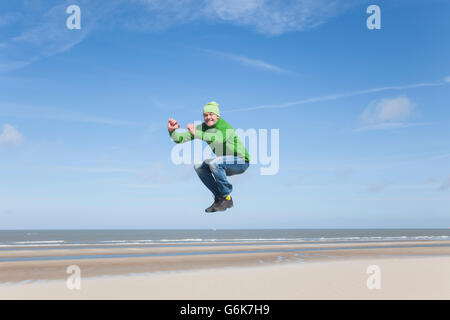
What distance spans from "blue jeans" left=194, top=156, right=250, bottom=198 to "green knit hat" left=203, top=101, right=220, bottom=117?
602 mm

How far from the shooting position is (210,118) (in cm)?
441

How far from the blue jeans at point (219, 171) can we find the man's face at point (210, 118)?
50 cm

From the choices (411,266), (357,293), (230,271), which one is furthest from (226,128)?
(411,266)

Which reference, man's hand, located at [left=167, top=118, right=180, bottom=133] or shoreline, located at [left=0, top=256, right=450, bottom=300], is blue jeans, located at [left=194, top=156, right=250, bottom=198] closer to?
man's hand, located at [left=167, top=118, right=180, bottom=133]

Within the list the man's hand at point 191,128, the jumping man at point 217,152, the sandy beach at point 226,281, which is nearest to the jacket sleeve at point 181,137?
the jumping man at point 217,152

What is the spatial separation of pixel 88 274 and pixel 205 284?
688 cm

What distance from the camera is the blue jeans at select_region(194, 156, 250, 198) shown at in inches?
186

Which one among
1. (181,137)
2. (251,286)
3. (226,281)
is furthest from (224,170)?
(226,281)

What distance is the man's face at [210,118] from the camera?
4410 mm

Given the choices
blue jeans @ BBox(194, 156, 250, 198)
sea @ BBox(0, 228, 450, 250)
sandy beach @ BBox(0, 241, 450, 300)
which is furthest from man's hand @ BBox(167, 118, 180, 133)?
sea @ BBox(0, 228, 450, 250)

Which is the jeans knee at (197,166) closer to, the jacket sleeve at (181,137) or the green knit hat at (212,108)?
the jacket sleeve at (181,137)

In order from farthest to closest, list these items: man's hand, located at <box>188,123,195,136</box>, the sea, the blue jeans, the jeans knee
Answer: the sea → the jeans knee → the blue jeans → man's hand, located at <box>188,123,195,136</box>
